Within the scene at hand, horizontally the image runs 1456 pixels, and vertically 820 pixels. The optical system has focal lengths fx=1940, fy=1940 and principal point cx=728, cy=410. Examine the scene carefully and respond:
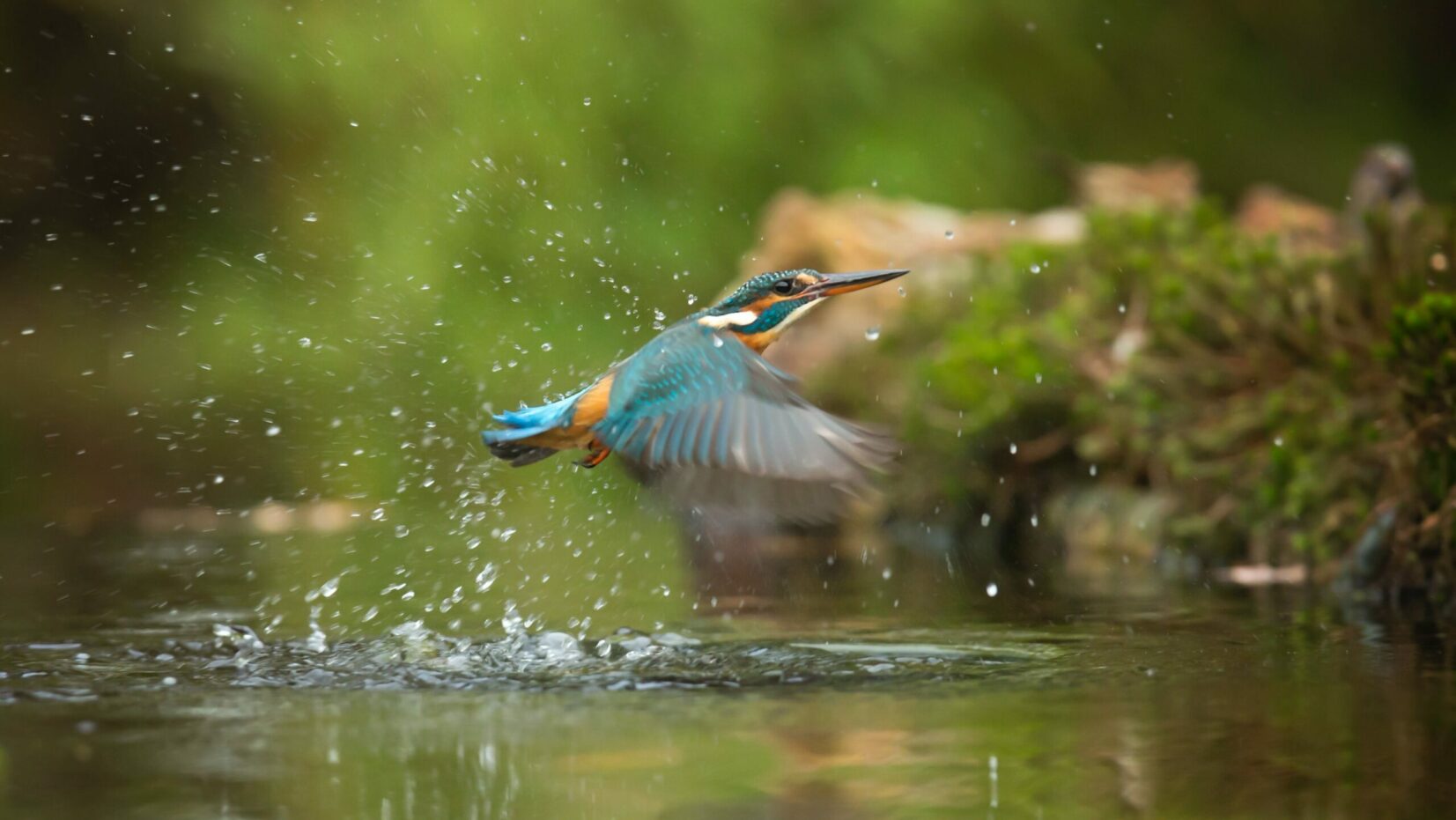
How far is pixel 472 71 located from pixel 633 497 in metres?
3.09

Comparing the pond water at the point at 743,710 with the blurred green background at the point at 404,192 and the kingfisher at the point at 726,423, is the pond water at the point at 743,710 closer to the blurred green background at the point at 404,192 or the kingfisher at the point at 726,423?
the kingfisher at the point at 726,423

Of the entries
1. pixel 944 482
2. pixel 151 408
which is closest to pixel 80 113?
pixel 151 408

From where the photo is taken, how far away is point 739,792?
3104 millimetres

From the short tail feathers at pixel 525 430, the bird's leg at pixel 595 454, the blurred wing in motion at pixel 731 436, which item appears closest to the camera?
the blurred wing in motion at pixel 731 436

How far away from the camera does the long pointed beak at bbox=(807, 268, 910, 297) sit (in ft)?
15.5

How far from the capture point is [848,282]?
191 inches

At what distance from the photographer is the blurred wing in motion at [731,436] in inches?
166

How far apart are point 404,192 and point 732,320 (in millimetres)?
8533

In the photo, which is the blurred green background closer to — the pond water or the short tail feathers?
the pond water

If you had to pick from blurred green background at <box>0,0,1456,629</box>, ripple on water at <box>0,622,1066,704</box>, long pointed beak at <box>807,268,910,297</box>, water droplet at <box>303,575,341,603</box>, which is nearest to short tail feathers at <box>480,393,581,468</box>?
ripple on water at <box>0,622,1066,704</box>

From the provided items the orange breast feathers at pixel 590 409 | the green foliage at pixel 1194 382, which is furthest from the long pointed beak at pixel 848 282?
the green foliage at pixel 1194 382

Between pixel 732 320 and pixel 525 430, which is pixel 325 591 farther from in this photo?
pixel 732 320

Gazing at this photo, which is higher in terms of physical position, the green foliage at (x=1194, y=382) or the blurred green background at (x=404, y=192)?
the blurred green background at (x=404, y=192)

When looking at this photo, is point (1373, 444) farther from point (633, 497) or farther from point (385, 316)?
point (385, 316)
